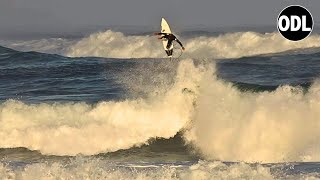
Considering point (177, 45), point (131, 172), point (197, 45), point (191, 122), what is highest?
point (177, 45)

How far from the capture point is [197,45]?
47.5 metres

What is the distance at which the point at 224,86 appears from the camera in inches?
685

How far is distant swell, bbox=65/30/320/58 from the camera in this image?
42.0 m

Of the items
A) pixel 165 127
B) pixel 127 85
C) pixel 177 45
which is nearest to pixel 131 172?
pixel 165 127

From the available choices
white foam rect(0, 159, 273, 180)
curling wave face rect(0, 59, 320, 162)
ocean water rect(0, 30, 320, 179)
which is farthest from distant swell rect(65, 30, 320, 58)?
white foam rect(0, 159, 273, 180)

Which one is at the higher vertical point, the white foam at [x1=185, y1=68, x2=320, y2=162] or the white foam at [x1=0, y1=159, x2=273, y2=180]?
the white foam at [x1=0, y1=159, x2=273, y2=180]

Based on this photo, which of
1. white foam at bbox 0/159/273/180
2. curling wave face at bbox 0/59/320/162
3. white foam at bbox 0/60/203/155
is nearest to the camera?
white foam at bbox 0/159/273/180

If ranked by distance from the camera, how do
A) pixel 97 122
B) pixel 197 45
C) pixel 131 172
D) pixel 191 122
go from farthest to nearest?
pixel 197 45 < pixel 97 122 < pixel 191 122 < pixel 131 172

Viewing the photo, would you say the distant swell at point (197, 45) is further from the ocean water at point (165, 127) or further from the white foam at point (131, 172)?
the white foam at point (131, 172)

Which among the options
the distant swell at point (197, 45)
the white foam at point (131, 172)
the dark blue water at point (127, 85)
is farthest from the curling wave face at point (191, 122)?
the distant swell at point (197, 45)

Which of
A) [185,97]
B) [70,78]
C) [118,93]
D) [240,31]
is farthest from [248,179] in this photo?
[240,31]

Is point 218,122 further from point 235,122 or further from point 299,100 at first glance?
point 299,100

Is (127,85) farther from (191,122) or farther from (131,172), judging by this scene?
(131,172)

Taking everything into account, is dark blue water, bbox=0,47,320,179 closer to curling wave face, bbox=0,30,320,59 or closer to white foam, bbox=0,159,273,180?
white foam, bbox=0,159,273,180
